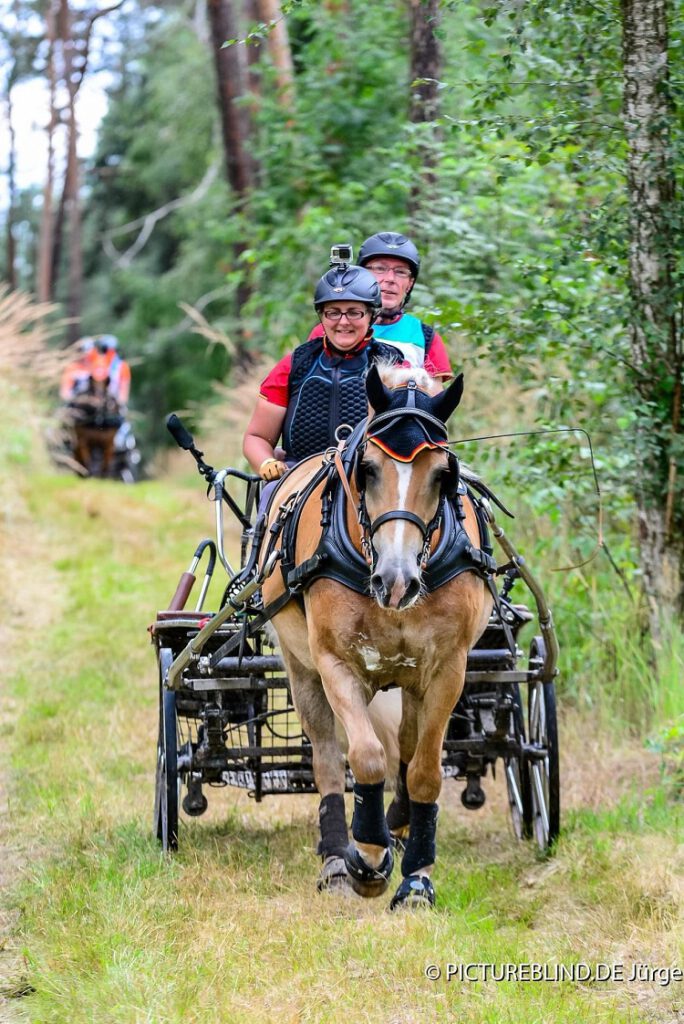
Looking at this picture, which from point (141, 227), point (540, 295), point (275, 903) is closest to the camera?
point (275, 903)

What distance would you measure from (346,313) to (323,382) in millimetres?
339

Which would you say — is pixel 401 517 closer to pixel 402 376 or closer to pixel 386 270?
pixel 402 376

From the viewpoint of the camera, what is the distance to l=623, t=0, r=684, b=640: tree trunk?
6414 mm

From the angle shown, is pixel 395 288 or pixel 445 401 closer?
pixel 445 401

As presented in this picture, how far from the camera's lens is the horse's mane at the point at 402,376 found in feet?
15.7

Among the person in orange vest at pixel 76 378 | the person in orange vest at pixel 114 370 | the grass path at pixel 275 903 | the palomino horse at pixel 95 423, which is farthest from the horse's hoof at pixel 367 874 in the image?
the person in orange vest at pixel 114 370

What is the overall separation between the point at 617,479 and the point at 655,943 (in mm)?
3258

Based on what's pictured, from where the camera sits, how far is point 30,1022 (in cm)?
395

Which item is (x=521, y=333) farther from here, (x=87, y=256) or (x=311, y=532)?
(x=87, y=256)

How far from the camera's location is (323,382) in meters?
5.89

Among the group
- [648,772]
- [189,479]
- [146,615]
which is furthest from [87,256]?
[648,772]

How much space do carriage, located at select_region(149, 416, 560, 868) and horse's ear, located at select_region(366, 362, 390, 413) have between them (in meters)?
0.99

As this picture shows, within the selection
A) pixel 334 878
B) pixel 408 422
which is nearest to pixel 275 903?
pixel 334 878

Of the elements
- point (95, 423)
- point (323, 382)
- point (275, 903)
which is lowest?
point (275, 903)
